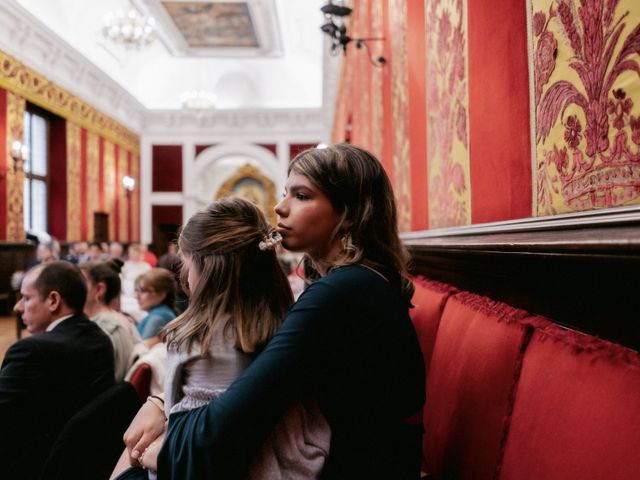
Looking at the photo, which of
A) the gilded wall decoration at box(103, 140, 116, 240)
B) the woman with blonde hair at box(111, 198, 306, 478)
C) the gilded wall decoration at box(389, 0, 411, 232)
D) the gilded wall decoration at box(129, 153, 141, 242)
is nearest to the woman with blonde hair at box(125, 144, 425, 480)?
the woman with blonde hair at box(111, 198, 306, 478)

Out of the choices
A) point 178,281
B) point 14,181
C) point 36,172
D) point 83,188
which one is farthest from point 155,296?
point 83,188

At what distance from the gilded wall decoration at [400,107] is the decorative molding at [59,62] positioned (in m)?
8.49

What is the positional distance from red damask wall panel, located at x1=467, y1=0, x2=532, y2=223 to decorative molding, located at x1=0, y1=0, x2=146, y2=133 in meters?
9.94

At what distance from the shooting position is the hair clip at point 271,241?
4.42 ft

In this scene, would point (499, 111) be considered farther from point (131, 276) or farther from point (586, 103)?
A: point (131, 276)

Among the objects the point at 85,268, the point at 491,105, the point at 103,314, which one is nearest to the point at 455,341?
the point at 491,105

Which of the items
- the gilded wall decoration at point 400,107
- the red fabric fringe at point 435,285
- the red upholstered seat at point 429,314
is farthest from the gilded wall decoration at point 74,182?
the red upholstered seat at point 429,314

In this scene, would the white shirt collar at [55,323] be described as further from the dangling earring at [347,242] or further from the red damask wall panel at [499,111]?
the red damask wall panel at [499,111]

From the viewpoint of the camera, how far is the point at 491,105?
1453 mm

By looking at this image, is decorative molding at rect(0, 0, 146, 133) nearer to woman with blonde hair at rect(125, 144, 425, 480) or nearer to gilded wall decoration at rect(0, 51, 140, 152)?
gilded wall decoration at rect(0, 51, 140, 152)

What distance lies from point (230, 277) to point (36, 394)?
4.61ft

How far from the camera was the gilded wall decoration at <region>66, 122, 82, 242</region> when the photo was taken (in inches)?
476

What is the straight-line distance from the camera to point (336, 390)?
3.73 ft

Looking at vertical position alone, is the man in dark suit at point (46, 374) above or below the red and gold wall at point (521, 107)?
below
